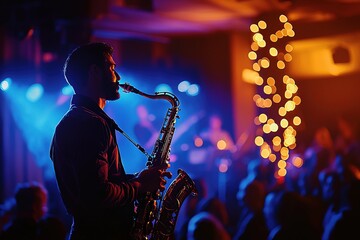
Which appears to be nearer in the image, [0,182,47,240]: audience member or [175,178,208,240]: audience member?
[0,182,47,240]: audience member

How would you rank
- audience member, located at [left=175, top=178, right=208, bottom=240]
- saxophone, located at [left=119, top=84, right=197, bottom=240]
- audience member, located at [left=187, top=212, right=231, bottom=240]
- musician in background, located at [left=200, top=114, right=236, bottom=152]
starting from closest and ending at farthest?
saxophone, located at [left=119, top=84, right=197, bottom=240] < audience member, located at [left=187, top=212, right=231, bottom=240] < audience member, located at [left=175, top=178, right=208, bottom=240] < musician in background, located at [left=200, top=114, right=236, bottom=152]

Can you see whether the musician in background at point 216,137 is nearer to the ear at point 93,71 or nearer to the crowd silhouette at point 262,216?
the crowd silhouette at point 262,216

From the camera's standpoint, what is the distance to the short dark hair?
2.88 m

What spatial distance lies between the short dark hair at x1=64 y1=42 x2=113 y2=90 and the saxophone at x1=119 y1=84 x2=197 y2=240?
0.28 metres

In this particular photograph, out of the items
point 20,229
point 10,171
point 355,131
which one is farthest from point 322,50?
point 20,229

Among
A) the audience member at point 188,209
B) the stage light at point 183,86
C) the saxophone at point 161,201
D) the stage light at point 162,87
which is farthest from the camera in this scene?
the stage light at point 183,86

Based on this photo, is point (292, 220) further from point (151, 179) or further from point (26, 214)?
point (26, 214)

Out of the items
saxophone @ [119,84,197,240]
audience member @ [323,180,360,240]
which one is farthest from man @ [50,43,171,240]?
audience member @ [323,180,360,240]

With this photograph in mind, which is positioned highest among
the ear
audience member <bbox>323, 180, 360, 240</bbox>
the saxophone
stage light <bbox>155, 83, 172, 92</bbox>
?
stage light <bbox>155, 83, 172, 92</bbox>

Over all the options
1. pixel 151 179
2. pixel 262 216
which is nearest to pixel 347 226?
pixel 262 216

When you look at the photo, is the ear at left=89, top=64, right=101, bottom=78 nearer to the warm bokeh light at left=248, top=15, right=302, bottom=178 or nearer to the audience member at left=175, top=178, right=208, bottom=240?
the audience member at left=175, top=178, right=208, bottom=240

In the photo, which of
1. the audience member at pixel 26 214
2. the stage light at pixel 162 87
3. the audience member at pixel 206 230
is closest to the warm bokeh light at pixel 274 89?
the stage light at pixel 162 87

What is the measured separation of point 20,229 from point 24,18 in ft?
15.7

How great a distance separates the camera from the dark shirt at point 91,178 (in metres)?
2.56
